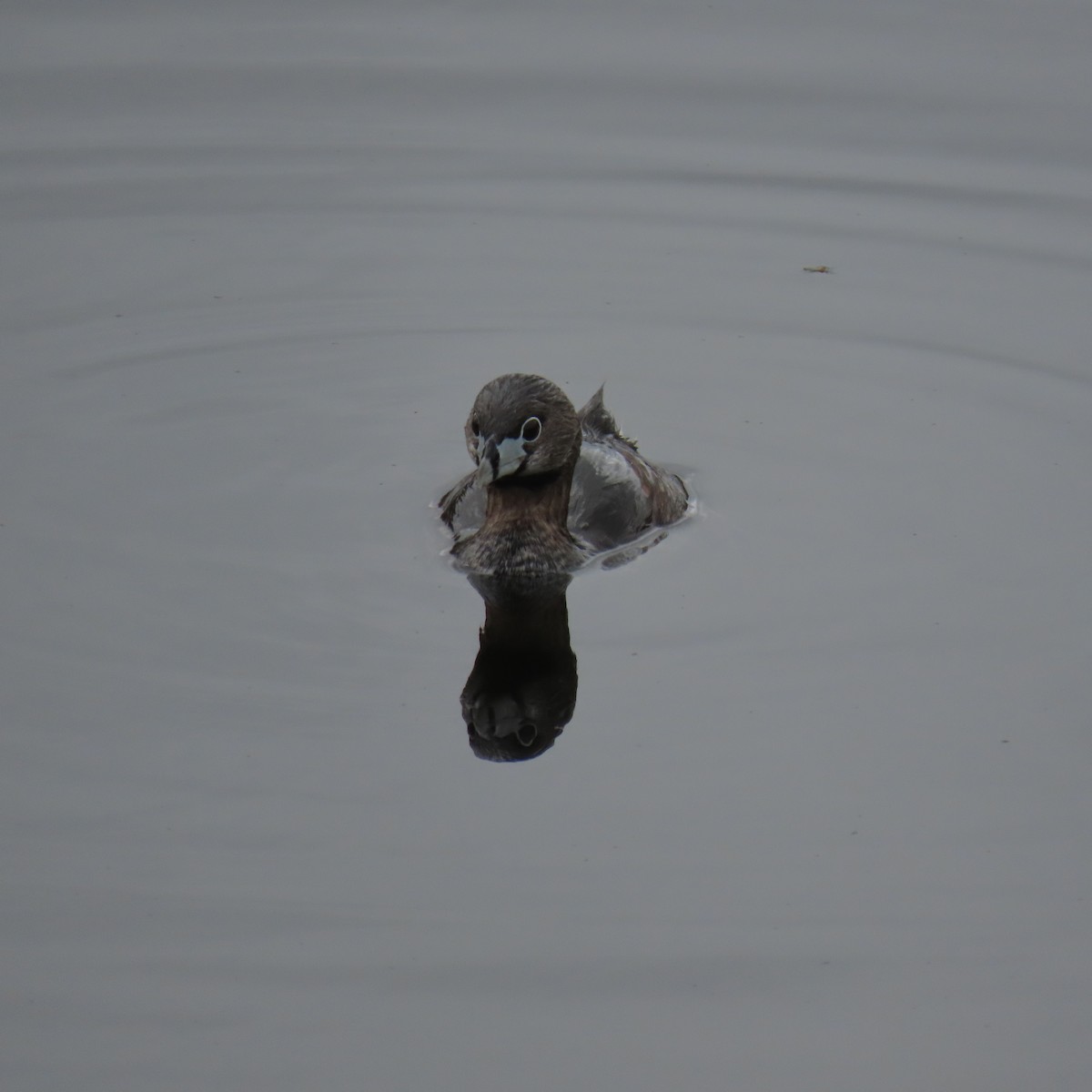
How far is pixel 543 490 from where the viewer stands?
33.0 feet

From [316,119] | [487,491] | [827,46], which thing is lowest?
[487,491]

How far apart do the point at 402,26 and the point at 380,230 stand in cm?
431

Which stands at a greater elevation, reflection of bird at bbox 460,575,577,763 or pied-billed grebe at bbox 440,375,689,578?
pied-billed grebe at bbox 440,375,689,578

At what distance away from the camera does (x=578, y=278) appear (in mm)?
13328

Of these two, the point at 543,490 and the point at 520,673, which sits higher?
the point at 543,490

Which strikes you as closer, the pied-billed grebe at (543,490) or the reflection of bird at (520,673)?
the reflection of bird at (520,673)

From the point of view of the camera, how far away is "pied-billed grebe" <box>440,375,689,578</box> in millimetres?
9547

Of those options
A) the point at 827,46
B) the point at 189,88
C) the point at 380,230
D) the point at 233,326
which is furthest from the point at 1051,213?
the point at 189,88

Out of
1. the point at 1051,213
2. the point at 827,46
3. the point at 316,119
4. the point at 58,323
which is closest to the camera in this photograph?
the point at 58,323

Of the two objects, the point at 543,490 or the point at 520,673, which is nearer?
the point at 520,673

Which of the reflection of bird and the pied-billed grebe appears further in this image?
the pied-billed grebe

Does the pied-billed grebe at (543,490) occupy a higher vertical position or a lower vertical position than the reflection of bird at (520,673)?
higher

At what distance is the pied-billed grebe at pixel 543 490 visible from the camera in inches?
376

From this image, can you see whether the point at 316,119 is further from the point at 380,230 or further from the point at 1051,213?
the point at 1051,213
